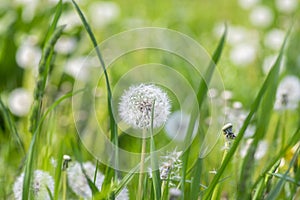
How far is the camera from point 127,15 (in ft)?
11.5

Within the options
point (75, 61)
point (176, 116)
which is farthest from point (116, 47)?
point (176, 116)

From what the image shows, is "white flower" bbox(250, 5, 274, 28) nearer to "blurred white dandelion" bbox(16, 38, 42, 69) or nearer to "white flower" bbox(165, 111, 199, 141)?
"blurred white dandelion" bbox(16, 38, 42, 69)

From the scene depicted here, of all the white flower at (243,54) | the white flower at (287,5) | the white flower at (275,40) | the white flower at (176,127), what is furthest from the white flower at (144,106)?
the white flower at (287,5)

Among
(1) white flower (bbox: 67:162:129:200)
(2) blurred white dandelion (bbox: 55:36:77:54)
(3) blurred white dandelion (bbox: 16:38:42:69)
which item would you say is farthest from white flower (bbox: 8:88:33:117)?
(1) white flower (bbox: 67:162:129:200)

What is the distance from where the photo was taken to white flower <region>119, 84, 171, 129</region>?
0.90 metres

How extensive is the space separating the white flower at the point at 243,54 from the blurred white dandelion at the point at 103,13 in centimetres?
68

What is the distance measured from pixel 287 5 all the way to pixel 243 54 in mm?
768

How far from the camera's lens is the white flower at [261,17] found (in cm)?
344

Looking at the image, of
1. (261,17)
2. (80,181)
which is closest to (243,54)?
(261,17)

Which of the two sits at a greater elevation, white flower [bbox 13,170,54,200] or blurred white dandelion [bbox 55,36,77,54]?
blurred white dandelion [bbox 55,36,77,54]

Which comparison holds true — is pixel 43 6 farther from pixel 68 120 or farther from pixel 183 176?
pixel 183 176

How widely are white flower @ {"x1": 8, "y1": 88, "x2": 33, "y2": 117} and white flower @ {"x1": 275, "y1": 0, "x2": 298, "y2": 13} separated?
74.3 inches

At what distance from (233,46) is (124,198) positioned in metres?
2.20

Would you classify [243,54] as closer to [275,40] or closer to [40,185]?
[275,40]
